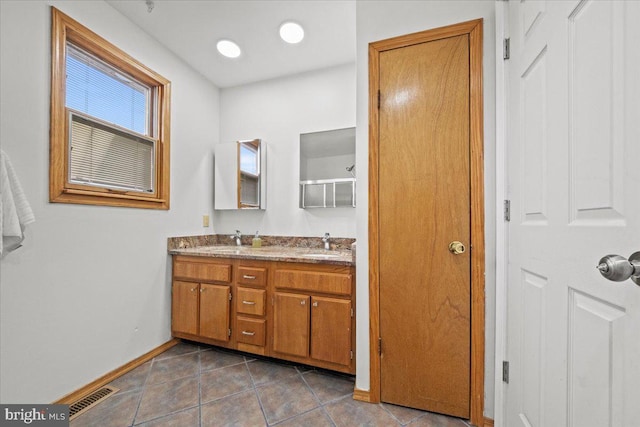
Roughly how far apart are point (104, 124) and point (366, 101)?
1.85 metres

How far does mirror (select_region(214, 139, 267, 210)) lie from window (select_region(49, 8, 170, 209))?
60 cm

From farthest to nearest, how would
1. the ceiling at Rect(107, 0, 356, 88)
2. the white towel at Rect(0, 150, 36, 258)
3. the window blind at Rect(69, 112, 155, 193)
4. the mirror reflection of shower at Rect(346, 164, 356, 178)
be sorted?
the mirror reflection of shower at Rect(346, 164, 356, 178)
the ceiling at Rect(107, 0, 356, 88)
the window blind at Rect(69, 112, 155, 193)
the white towel at Rect(0, 150, 36, 258)

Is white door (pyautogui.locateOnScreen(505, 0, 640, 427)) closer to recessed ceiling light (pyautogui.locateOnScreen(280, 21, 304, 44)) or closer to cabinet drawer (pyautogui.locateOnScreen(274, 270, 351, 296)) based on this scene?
cabinet drawer (pyautogui.locateOnScreen(274, 270, 351, 296))

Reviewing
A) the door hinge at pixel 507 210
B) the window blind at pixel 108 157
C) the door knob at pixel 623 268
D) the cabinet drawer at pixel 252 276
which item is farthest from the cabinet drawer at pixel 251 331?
the door knob at pixel 623 268

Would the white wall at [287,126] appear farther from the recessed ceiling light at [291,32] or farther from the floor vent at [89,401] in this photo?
the floor vent at [89,401]

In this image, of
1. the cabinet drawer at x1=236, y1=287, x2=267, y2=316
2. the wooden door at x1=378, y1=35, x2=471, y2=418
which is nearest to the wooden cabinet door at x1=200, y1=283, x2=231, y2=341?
the cabinet drawer at x1=236, y1=287, x2=267, y2=316

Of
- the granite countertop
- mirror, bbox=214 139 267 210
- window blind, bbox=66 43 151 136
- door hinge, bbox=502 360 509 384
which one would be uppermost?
window blind, bbox=66 43 151 136

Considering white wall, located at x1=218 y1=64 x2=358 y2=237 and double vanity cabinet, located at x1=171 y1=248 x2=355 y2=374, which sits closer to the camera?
double vanity cabinet, located at x1=171 y1=248 x2=355 y2=374

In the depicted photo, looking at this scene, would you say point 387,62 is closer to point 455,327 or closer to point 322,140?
point 322,140

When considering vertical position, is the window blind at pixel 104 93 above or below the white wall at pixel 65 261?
above

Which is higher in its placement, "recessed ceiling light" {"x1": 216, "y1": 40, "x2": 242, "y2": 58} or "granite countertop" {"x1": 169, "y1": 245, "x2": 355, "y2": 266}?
"recessed ceiling light" {"x1": 216, "y1": 40, "x2": 242, "y2": 58}

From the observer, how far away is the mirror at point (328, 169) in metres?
2.52

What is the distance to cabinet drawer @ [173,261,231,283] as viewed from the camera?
2.24 metres

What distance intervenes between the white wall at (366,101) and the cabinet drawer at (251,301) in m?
0.78
